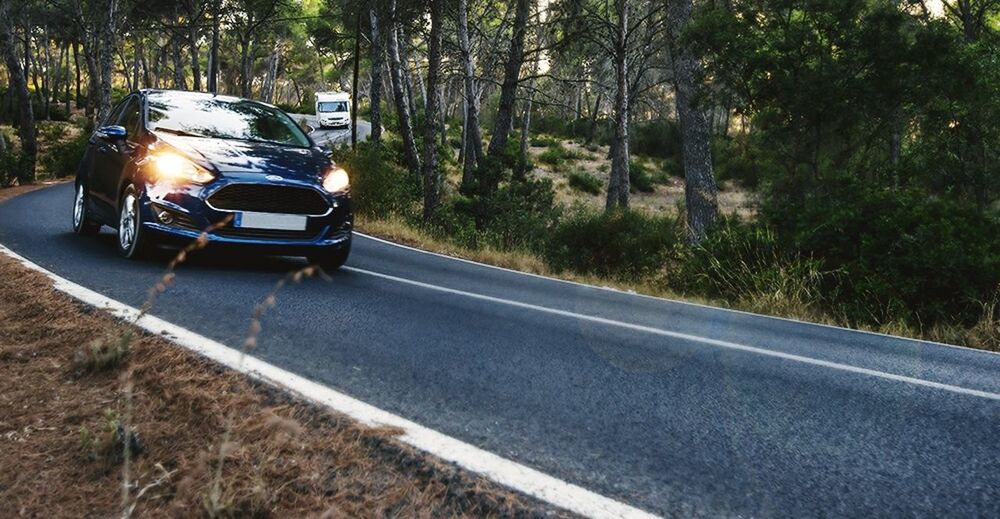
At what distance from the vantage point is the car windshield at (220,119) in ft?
25.7

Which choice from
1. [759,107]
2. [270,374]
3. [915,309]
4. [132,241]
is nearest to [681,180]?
[759,107]

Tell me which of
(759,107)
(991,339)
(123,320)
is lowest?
(991,339)

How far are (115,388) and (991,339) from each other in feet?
26.4

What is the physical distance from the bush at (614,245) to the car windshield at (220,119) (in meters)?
5.31

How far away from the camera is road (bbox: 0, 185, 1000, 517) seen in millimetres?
2824

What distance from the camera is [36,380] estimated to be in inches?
133

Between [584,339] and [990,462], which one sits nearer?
[990,462]

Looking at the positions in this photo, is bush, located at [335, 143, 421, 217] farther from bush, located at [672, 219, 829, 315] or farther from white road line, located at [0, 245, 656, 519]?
white road line, located at [0, 245, 656, 519]

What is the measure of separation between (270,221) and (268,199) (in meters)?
0.21

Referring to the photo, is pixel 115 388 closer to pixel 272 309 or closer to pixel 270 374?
pixel 270 374

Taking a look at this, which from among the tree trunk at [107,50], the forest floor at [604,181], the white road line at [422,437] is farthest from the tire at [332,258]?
the tree trunk at [107,50]

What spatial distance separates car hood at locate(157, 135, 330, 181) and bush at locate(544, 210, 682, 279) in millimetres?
5620

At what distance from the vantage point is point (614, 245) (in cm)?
1258

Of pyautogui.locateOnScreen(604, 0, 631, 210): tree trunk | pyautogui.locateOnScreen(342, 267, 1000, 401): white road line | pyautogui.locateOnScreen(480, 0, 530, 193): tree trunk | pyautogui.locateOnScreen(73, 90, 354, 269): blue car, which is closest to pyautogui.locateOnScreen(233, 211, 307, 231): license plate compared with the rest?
pyautogui.locateOnScreen(73, 90, 354, 269): blue car
